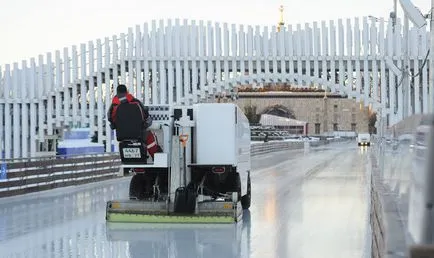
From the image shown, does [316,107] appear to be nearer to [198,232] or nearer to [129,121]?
[129,121]

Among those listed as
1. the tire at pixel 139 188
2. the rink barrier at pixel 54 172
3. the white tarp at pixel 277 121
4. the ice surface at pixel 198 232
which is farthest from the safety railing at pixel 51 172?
the white tarp at pixel 277 121

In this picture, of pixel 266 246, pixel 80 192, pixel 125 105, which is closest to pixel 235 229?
pixel 266 246

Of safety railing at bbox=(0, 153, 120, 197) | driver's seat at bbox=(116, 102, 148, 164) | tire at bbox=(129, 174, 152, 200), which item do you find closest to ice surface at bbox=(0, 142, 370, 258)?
safety railing at bbox=(0, 153, 120, 197)

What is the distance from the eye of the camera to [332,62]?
5234cm

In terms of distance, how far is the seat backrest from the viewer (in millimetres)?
14023

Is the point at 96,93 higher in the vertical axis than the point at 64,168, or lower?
higher

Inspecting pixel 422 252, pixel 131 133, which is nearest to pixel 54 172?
pixel 131 133

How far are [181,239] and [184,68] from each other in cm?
4097

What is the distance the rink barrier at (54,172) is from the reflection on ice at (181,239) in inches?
296

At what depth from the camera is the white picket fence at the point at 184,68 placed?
52188mm

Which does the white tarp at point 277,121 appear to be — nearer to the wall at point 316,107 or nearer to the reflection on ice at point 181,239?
the wall at point 316,107

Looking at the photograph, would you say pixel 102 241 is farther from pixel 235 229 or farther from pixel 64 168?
pixel 64 168

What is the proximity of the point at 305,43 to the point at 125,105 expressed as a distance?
3960 centimetres

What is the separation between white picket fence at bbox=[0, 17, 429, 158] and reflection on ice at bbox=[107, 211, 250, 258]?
38152mm
